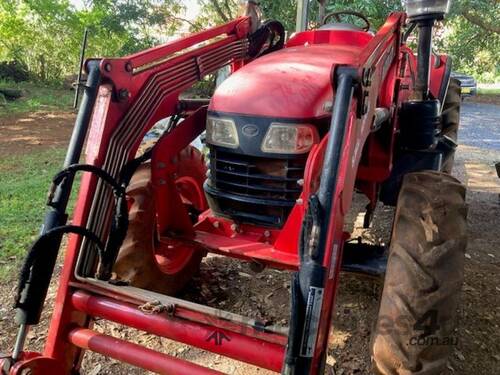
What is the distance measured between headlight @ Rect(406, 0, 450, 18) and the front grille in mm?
1120

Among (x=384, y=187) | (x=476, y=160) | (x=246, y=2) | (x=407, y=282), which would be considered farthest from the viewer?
(x=476, y=160)

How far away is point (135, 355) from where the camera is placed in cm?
195

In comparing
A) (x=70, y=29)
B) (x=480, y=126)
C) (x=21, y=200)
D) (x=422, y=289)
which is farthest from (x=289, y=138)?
(x=70, y=29)

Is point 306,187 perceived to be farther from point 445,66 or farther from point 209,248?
point 445,66

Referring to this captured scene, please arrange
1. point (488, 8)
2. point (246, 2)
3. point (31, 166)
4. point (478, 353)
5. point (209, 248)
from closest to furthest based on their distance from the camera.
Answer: point (209, 248) → point (478, 353) → point (246, 2) → point (31, 166) → point (488, 8)

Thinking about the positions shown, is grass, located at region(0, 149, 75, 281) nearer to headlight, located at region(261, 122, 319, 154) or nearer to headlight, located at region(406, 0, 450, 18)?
headlight, located at region(261, 122, 319, 154)

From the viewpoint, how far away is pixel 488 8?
48.1 feet

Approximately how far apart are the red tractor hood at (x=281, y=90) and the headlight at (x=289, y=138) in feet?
0.17

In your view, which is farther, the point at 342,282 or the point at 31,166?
the point at 31,166

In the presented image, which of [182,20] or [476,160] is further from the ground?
[182,20]

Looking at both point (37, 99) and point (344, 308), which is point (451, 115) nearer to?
point (344, 308)

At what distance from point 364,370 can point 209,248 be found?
3.53ft

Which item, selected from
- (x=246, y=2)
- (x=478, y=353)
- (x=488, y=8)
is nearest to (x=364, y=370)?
(x=478, y=353)

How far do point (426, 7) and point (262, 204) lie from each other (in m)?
1.40
